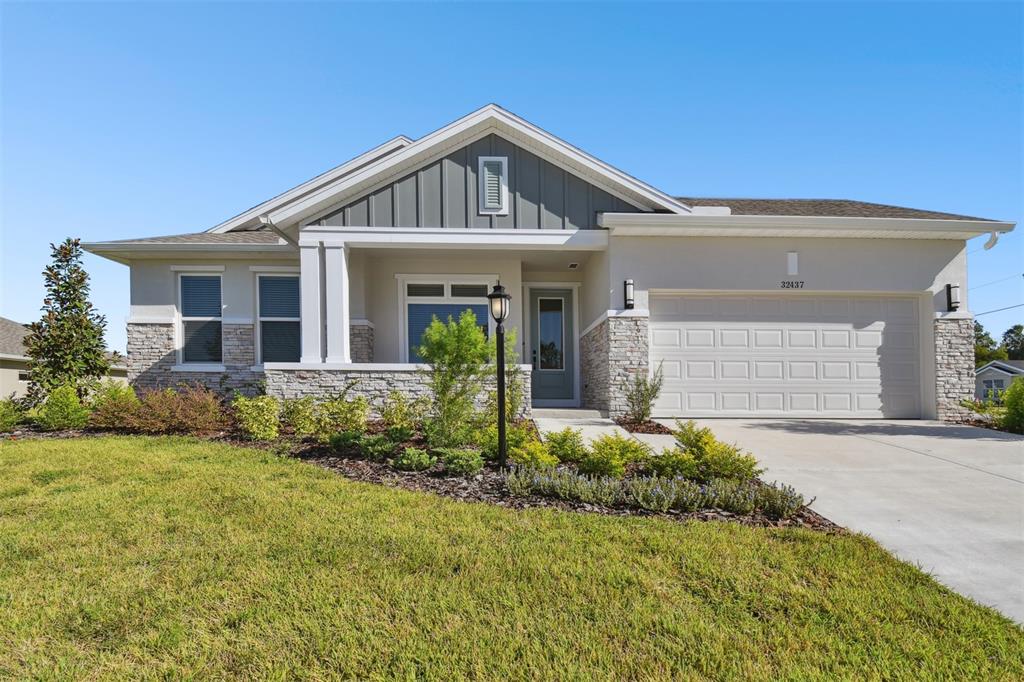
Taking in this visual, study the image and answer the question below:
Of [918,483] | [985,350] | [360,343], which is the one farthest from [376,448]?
[985,350]

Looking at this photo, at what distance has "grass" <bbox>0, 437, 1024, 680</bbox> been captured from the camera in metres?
2.53

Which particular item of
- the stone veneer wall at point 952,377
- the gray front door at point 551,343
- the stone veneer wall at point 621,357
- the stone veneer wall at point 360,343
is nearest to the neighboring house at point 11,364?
the stone veneer wall at point 360,343

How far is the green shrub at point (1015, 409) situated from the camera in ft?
28.5

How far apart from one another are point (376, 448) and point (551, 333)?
718 cm

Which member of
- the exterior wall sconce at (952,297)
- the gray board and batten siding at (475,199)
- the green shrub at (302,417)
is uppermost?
the gray board and batten siding at (475,199)

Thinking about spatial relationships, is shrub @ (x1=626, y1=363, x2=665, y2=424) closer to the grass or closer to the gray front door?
the gray front door

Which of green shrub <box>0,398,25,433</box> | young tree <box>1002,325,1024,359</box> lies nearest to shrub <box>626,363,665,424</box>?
green shrub <box>0,398,25,433</box>

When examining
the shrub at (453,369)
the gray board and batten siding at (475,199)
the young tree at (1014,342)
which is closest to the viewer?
the shrub at (453,369)

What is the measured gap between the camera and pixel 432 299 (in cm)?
1233

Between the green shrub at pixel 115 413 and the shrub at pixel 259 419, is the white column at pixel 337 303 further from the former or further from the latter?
the green shrub at pixel 115 413

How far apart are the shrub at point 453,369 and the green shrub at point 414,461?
1.94 ft

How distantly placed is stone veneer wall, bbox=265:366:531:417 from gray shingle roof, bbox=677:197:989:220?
7.15 meters

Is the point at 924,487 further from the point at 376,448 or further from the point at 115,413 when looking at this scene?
the point at 115,413

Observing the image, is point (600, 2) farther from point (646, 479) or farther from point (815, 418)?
point (815, 418)
